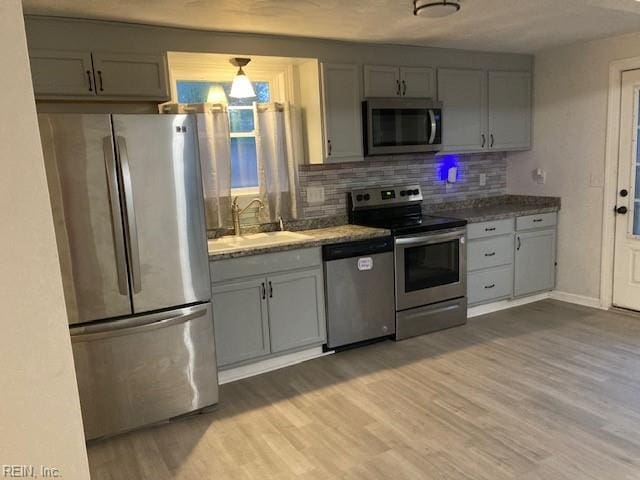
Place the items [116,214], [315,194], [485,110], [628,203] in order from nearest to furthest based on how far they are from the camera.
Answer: [116,214] → [315,194] → [628,203] → [485,110]

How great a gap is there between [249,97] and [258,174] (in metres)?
0.58

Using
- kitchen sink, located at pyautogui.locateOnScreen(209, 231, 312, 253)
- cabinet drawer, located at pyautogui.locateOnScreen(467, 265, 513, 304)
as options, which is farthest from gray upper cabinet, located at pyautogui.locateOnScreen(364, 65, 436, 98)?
cabinet drawer, located at pyautogui.locateOnScreen(467, 265, 513, 304)

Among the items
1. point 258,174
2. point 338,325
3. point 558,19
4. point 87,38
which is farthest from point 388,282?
point 87,38

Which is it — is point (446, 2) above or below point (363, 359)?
above

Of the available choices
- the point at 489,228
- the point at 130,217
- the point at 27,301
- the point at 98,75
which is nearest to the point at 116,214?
the point at 130,217

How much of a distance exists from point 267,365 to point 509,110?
328 cm

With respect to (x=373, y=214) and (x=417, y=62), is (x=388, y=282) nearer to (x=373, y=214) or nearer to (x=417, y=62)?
(x=373, y=214)

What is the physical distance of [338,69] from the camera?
374 cm

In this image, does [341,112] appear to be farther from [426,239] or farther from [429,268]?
[429,268]

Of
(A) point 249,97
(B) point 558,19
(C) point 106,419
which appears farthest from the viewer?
(A) point 249,97

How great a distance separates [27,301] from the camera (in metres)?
0.99

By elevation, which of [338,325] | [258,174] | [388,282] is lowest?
[338,325]

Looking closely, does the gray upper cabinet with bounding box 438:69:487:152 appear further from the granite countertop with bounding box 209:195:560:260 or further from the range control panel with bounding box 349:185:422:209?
the granite countertop with bounding box 209:195:560:260

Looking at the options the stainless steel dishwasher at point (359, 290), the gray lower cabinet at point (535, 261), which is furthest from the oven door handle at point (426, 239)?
the gray lower cabinet at point (535, 261)
